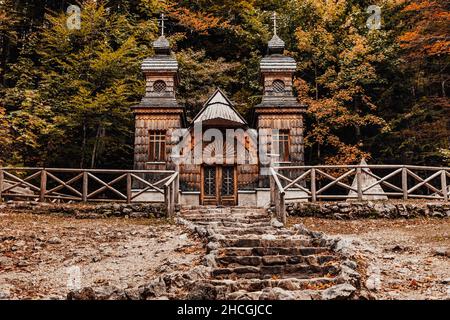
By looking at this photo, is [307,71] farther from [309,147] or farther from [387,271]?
[387,271]

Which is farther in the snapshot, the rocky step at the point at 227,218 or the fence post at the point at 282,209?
the rocky step at the point at 227,218

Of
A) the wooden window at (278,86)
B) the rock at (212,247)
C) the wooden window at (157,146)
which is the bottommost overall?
the rock at (212,247)

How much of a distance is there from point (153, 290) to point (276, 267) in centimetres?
244

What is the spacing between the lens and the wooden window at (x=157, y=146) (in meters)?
20.0

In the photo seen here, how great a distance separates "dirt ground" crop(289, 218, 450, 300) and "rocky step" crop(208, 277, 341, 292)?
0.79 meters

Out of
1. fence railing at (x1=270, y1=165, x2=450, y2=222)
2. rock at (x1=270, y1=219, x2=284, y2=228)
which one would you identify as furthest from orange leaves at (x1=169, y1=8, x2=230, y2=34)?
rock at (x1=270, y1=219, x2=284, y2=228)

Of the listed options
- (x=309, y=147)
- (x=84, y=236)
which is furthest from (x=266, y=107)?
(x=84, y=236)

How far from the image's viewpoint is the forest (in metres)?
21.4

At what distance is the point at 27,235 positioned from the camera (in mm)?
10625

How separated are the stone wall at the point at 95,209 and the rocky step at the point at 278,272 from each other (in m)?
7.25

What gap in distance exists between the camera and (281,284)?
6.50 metres

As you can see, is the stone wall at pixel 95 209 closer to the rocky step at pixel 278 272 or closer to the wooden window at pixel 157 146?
the wooden window at pixel 157 146

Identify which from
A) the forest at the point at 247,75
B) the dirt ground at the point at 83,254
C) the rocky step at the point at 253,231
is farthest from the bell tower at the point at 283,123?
the rocky step at the point at 253,231

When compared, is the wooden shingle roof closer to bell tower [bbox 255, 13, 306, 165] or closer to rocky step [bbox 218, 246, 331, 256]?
bell tower [bbox 255, 13, 306, 165]
